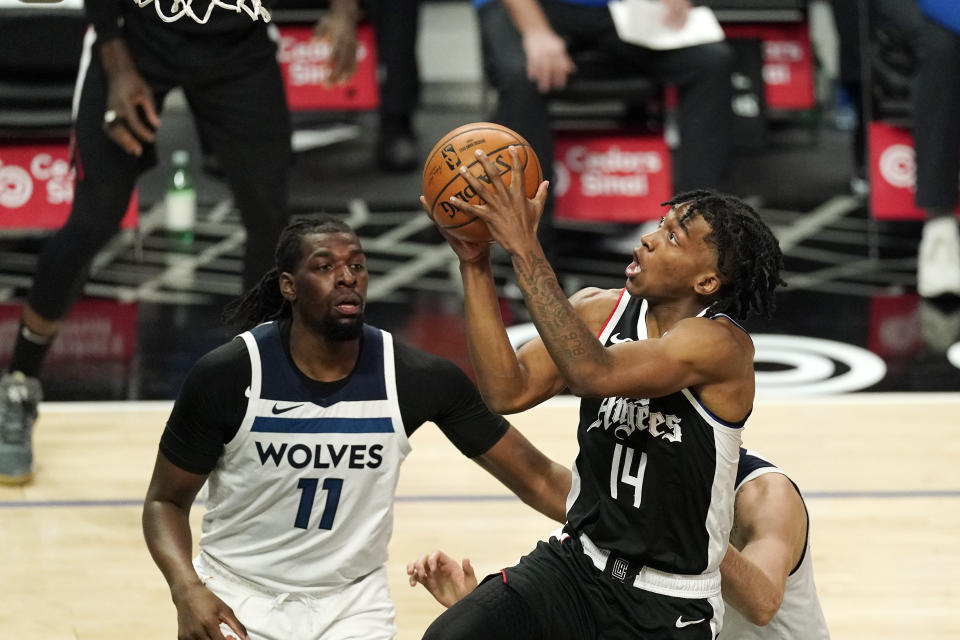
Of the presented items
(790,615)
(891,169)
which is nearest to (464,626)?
(790,615)

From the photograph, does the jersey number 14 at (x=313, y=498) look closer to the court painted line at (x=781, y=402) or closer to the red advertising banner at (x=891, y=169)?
the court painted line at (x=781, y=402)

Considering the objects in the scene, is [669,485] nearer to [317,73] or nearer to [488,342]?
[488,342]

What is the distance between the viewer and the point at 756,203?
7.60 meters

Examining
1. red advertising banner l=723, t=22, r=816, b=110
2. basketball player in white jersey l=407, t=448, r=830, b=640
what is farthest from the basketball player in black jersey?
red advertising banner l=723, t=22, r=816, b=110

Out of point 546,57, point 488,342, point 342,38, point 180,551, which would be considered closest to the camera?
point 488,342

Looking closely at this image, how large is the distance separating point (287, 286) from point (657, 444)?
2.96 ft

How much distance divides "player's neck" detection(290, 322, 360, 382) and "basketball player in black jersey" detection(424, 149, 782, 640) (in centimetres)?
47

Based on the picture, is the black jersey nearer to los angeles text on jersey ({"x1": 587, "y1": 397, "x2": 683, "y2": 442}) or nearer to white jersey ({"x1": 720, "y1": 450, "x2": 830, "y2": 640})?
los angeles text on jersey ({"x1": 587, "y1": 397, "x2": 683, "y2": 442})

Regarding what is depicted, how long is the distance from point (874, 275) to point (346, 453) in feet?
13.7

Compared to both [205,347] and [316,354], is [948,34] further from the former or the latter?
[316,354]

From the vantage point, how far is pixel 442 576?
321 cm

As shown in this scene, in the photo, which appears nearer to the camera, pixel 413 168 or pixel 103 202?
pixel 103 202

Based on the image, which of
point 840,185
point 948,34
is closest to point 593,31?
point 948,34

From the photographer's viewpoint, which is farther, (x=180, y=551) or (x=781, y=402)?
(x=781, y=402)
